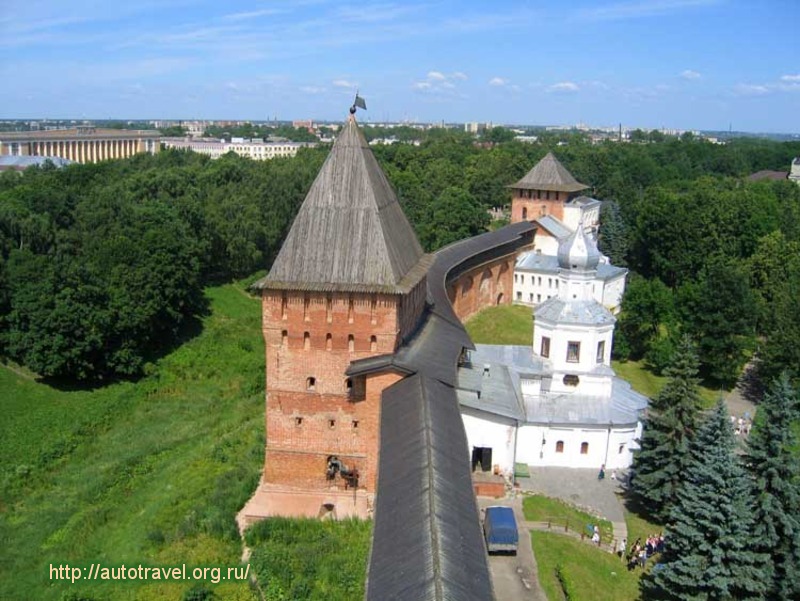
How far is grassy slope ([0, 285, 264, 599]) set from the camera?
741 inches

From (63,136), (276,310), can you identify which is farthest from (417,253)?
(63,136)

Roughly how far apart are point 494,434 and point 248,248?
3071 cm

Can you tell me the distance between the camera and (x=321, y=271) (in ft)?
61.5

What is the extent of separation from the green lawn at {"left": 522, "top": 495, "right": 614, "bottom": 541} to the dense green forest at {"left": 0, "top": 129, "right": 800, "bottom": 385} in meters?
15.2

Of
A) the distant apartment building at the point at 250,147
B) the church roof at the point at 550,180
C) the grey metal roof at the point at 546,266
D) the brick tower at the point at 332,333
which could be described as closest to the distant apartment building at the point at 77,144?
the distant apartment building at the point at 250,147

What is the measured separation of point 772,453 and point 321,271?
36.5 feet

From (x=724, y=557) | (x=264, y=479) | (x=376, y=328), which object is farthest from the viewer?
(x=264, y=479)

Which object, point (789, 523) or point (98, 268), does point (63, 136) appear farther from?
point (789, 523)

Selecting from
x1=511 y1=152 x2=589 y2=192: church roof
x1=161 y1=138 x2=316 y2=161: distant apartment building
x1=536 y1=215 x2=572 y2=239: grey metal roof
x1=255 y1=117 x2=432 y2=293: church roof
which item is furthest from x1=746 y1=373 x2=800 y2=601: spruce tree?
x1=161 y1=138 x2=316 y2=161: distant apartment building

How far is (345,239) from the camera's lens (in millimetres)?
18984

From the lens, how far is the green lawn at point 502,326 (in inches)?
1454

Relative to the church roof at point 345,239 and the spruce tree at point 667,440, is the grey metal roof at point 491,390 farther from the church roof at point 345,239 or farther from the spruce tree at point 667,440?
the church roof at point 345,239

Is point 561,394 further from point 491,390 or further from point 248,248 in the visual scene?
point 248,248

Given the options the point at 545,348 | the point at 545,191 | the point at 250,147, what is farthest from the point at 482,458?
the point at 250,147
